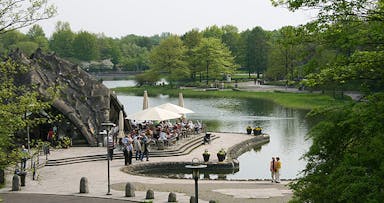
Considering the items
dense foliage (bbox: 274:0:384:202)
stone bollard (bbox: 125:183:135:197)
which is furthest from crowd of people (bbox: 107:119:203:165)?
dense foliage (bbox: 274:0:384:202)

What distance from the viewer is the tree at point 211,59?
103812mm

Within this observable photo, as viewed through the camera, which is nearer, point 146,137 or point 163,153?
point 146,137

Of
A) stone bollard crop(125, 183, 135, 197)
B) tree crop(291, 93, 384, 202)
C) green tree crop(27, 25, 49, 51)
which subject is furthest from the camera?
green tree crop(27, 25, 49, 51)

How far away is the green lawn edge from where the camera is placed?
243ft

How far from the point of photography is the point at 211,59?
104 metres

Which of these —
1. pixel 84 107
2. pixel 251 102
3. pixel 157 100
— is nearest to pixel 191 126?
pixel 84 107

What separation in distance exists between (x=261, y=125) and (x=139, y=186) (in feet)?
99.9

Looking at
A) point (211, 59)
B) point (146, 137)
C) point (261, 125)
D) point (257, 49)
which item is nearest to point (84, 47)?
point (257, 49)

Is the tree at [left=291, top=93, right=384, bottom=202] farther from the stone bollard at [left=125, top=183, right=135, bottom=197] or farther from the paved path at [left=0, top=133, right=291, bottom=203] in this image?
the stone bollard at [left=125, top=183, right=135, bottom=197]

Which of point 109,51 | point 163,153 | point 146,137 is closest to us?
point 146,137

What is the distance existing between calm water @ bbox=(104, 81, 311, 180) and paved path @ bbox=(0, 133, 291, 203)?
2286 mm

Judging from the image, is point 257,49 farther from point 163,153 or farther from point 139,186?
point 139,186

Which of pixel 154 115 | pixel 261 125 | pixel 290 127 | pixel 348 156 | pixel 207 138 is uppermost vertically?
pixel 154 115

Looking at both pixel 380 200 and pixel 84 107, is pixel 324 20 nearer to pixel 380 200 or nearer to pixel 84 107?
pixel 380 200
